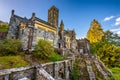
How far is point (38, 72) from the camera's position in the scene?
673 inches

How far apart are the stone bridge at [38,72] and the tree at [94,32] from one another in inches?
1168

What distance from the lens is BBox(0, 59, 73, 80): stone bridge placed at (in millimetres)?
13778

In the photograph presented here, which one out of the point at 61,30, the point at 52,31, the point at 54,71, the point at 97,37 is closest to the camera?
the point at 54,71

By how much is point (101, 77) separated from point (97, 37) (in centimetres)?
2871

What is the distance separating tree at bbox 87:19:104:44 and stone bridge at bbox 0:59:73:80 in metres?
29.7

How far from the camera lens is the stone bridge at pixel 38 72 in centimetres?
1378

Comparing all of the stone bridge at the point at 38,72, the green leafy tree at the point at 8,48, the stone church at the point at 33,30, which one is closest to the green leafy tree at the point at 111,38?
the stone church at the point at 33,30

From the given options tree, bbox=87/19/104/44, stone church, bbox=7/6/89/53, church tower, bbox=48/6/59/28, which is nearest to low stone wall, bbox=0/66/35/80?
stone church, bbox=7/6/89/53

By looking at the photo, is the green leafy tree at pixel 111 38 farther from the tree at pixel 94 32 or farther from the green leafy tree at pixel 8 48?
the green leafy tree at pixel 8 48

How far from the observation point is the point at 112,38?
1706 inches

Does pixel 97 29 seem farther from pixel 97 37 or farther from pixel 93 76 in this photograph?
pixel 93 76

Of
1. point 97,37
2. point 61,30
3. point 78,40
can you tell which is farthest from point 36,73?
point 78,40

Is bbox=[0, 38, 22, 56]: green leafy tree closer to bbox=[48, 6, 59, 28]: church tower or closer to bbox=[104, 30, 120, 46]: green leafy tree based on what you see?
bbox=[48, 6, 59, 28]: church tower

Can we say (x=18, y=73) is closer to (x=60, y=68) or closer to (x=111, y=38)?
(x=60, y=68)
